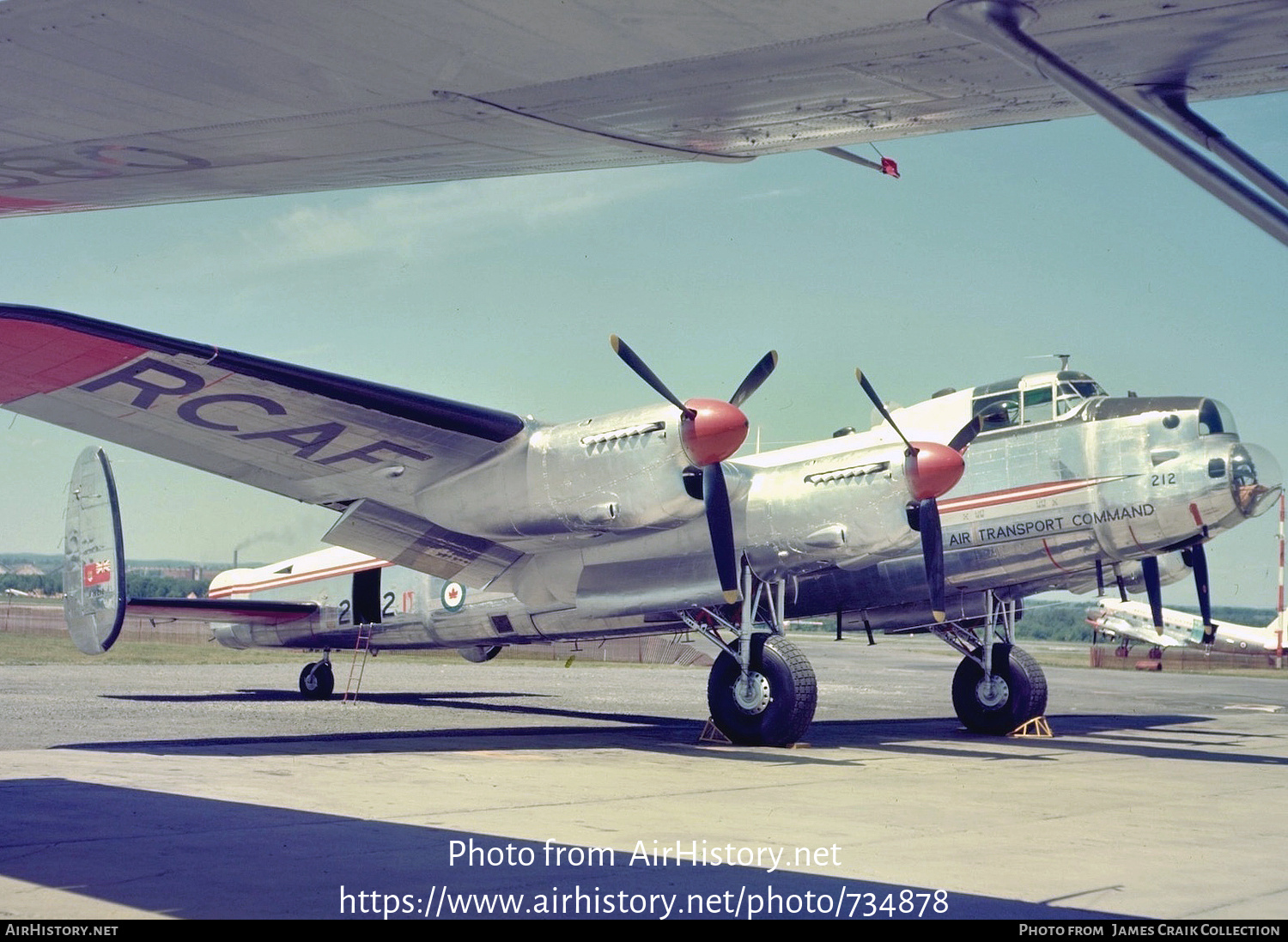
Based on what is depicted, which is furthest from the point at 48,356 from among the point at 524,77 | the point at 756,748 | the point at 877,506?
the point at 877,506

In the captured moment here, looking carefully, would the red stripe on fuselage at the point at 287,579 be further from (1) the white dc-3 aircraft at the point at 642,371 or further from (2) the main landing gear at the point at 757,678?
(2) the main landing gear at the point at 757,678

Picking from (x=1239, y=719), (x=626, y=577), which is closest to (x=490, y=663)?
(x=1239, y=719)

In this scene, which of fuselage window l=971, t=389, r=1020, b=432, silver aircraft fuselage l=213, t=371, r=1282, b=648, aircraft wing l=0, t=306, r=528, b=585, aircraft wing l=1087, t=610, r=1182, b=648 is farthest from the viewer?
aircraft wing l=1087, t=610, r=1182, b=648

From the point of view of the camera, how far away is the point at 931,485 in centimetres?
1361

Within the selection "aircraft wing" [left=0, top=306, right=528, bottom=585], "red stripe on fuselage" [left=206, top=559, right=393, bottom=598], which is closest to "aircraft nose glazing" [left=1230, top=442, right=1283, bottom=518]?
"aircraft wing" [left=0, top=306, right=528, bottom=585]

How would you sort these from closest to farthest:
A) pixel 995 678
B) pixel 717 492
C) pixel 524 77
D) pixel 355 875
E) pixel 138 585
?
pixel 524 77 → pixel 355 875 → pixel 717 492 → pixel 995 678 → pixel 138 585

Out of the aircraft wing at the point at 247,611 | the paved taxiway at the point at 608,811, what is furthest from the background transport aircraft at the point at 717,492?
the aircraft wing at the point at 247,611

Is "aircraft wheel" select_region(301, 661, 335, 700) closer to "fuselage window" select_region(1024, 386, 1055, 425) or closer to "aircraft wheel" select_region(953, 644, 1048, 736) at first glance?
"aircraft wheel" select_region(953, 644, 1048, 736)

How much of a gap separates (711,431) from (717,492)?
752 millimetres

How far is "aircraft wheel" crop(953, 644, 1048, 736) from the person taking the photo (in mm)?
16609

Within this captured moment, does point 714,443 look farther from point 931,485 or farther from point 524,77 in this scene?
point 524,77

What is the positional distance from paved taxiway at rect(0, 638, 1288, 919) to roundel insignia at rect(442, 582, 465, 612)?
1703mm

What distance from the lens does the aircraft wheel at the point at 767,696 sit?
1351cm

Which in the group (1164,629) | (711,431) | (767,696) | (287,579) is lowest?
(767,696)
